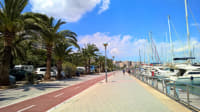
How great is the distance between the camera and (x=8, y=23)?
14.8 metres

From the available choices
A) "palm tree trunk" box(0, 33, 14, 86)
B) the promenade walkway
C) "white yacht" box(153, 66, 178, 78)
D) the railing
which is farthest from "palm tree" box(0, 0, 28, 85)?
"white yacht" box(153, 66, 178, 78)

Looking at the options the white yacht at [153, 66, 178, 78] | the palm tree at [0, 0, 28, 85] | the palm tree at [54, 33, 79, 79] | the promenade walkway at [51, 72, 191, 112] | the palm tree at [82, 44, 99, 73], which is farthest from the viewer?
the palm tree at [82, 44, 99, 73]

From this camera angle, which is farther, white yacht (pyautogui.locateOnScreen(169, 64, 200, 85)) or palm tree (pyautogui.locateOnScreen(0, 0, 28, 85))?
white yacht (pyautogui.locateOnScreen(169, 64, 200, 85))

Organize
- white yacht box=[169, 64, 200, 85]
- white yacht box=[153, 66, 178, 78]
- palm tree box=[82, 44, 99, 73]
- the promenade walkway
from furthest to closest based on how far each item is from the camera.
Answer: palm tree box=[82, 44, 99, 73] → white yacht box=[153, 66, 178, 78] → white yacht box=[169, 64, 200, 85] → the promenade walkway

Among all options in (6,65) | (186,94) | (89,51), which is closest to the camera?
(186,94)

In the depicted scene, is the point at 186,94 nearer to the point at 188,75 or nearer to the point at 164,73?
the point at 188,75

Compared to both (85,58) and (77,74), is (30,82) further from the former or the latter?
(85,58)

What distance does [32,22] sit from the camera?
16.4m

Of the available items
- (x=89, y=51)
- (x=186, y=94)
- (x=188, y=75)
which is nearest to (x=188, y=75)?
(x=188, y=75)

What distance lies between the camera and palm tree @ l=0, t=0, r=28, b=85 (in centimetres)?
1471

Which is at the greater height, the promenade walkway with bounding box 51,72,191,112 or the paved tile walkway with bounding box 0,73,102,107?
the promenade walkway with bounding box 51,72,191,112

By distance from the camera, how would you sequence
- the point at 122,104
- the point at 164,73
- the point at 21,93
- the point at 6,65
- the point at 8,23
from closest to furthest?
the point at 122,104 → the point at 21,93 → the point at 8,23 → the point at 6,65 → the point at 164,73

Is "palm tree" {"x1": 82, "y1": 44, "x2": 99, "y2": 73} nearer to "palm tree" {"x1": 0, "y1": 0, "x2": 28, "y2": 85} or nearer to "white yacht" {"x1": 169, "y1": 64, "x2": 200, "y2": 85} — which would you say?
"white yacht" {"x1": 169, "y1": 64, "x2": 200, "y2": 85}

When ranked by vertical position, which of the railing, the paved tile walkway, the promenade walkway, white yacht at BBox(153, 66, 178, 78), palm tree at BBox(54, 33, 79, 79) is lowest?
white yacht at BBox(153, 66, 178, 78)
